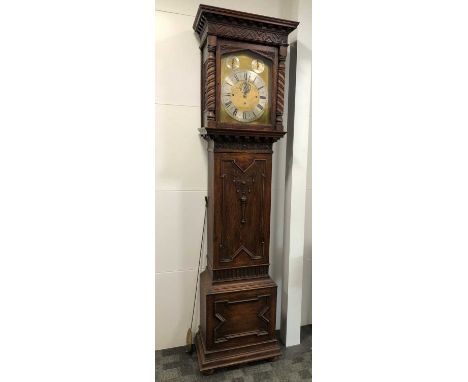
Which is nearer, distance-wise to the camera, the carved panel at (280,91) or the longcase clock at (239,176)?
the longcase clock at (239,176)

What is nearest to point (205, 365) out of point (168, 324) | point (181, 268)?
point (168, 324)

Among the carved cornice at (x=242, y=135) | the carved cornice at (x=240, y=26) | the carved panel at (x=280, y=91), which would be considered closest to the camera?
the carved cornice at (x=240, y=26)

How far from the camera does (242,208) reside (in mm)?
1896

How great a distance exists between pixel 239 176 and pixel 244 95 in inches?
21.1

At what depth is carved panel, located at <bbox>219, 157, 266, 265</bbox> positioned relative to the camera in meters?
1.86

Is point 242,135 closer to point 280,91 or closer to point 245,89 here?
point 245,89

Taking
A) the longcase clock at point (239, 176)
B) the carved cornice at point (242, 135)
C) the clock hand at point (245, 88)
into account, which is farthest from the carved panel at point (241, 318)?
the clock hand at point (245, 88)

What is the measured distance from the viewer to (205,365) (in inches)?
72.6

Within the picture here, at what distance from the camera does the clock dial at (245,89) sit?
180 centimetres

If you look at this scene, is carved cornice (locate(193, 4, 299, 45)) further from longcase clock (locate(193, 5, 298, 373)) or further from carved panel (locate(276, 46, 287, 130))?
carved panel (locate(276, 46, 287, 130))

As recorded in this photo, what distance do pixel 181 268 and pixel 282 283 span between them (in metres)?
0.85

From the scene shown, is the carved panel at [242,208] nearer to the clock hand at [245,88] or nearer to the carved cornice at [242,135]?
the carved cornice at [242,135]

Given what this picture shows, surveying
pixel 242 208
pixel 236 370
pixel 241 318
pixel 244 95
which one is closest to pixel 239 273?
pixel 241 318
